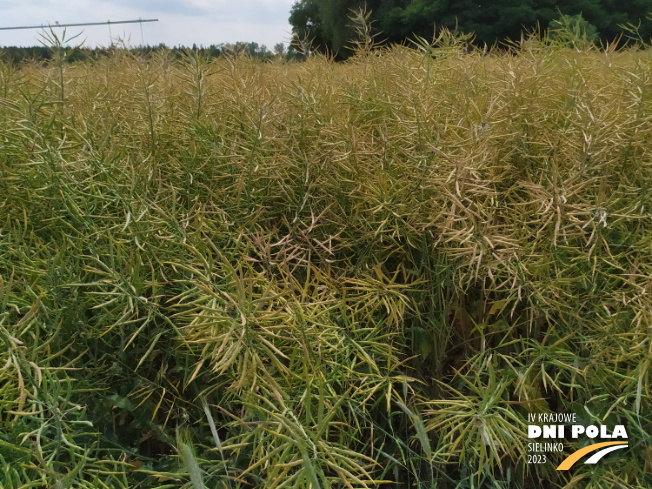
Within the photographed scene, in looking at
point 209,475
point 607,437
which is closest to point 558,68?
point 607,437

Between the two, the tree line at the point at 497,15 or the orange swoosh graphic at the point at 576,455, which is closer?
the orange swoosh graphic at the point at 576,455

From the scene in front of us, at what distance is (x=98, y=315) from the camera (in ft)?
3.18

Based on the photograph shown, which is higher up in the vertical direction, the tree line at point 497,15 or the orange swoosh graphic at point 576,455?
the tree line at point 497,15

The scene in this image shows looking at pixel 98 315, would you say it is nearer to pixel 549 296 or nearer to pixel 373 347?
pixel 373 347

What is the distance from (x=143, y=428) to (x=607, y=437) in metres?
0.87
